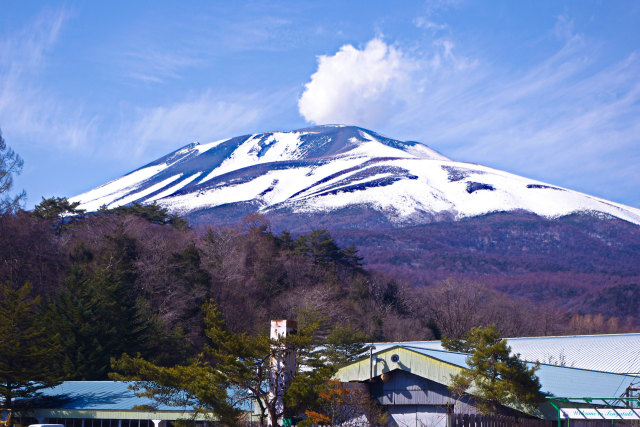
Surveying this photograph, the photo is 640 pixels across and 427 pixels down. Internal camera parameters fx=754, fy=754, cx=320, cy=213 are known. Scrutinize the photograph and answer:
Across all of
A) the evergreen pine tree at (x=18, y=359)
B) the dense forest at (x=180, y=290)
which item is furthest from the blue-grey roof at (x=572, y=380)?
the evergreen pine tree at (x=18, y=359)

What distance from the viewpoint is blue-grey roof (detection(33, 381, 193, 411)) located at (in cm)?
2653

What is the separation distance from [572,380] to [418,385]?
229 inches

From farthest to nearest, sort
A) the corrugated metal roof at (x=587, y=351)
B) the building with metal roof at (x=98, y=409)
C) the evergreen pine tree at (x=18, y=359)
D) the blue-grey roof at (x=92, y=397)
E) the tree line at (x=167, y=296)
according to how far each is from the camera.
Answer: the corrugated metal roof at (x=587, y=351)
the tree line at (x=167, y=296)
the evergreen pine tree at (x=18, y=359)
the blue-grey roof at (x=92, y=397)
the building with metal roof at (x=98, y=409)

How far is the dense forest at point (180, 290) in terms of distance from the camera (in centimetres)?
3672

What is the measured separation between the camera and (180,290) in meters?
51.8

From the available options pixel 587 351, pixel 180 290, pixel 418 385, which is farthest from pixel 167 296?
pixel 418 385

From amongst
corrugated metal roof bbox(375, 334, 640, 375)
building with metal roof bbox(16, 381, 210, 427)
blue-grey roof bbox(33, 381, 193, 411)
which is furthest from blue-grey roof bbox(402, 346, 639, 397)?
blue-grey roof bbox(33, 381, 193, 411)

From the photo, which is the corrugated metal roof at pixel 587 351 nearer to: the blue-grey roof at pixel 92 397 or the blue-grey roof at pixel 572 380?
the blue-grey roof at pixel 572 380

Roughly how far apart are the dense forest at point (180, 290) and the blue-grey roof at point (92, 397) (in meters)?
2.43

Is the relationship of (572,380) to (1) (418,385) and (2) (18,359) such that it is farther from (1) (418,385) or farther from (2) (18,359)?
(2) (18,359)

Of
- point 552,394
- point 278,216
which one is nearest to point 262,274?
point 552,394

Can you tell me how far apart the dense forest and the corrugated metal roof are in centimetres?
918

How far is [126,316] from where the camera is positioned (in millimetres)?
38250

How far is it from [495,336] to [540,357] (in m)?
17.5
